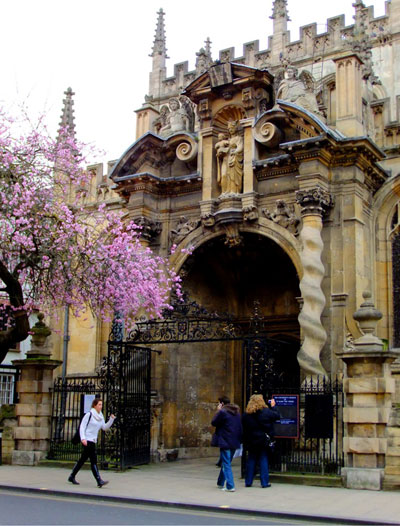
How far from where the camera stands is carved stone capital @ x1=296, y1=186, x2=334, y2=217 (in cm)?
1703

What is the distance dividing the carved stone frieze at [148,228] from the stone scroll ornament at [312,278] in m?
4.55

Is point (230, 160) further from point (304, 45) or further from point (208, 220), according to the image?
point (304, 45)

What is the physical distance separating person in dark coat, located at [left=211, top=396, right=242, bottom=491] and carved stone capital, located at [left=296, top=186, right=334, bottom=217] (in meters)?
6.00

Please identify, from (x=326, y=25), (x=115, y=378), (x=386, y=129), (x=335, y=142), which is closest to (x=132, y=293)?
(x=115, y=378)

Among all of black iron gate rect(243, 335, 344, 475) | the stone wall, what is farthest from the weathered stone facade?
the stone wall

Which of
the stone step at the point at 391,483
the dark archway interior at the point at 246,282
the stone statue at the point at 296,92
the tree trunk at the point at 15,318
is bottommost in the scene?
the stone step at the point at 391,483

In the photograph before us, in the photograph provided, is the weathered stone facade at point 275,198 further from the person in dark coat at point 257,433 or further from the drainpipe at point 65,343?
the drainpipe at point 65,343

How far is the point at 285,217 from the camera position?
59.3 ft

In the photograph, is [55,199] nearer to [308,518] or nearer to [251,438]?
[251,438]

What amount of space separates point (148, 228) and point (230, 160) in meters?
2.94

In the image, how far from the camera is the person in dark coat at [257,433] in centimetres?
1292

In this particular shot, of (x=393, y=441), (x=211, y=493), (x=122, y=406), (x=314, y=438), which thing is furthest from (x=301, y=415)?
(x=122, y=406)

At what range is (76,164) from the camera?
664 inches

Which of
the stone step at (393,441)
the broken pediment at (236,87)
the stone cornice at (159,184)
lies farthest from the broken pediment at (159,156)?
the stone step at (393,441)
